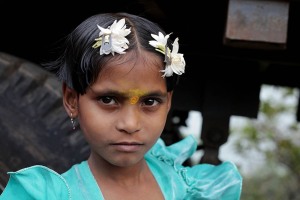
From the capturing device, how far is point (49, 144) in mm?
2768

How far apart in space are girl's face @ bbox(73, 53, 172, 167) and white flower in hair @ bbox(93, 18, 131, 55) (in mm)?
43

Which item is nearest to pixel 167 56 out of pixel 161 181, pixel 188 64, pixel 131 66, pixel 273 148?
pixel 131 66

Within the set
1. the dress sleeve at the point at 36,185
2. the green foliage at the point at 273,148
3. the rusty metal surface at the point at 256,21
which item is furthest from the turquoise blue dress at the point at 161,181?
the green foliage at the point at 273,148

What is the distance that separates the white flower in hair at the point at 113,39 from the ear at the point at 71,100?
0.20 m

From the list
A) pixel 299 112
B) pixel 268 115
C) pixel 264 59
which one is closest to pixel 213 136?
pixel 264 59

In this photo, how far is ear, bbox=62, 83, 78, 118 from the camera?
206 cm

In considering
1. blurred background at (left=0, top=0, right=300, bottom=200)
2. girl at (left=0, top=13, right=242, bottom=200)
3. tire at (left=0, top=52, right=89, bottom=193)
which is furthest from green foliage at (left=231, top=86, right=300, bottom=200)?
girl at (left=0, top=13, right=242, bottom=200)

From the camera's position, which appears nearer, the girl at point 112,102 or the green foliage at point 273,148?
the girl at point 112,102

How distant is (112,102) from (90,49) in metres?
0.17

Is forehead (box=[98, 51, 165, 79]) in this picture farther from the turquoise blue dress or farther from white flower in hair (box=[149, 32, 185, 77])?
the turquoise blue dress

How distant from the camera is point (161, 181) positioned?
2.25 metres

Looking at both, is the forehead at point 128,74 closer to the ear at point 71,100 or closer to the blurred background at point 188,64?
the ear at point 71,100

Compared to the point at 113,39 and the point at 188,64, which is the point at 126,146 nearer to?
the point at 113,39

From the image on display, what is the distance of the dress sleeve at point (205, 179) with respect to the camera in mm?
2357
